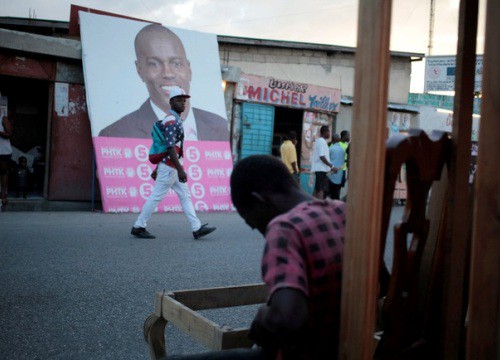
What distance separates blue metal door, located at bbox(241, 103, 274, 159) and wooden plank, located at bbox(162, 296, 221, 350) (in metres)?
13.4

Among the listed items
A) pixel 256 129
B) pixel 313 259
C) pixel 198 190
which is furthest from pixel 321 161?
pixel 313 259

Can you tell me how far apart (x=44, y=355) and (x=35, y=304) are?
3.62ft

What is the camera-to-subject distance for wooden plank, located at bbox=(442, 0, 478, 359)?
66.0 inches

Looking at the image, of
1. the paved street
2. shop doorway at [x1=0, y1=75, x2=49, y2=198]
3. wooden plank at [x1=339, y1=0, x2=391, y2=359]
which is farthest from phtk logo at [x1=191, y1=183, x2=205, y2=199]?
wooden plank at [x1=339, y1=0, x2=391, y2=359]

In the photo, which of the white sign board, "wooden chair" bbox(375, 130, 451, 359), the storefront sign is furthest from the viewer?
the storefront sign

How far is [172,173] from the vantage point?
7.67 m

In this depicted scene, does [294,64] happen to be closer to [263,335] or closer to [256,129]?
[256,129]

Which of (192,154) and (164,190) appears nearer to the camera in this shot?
(164,190)

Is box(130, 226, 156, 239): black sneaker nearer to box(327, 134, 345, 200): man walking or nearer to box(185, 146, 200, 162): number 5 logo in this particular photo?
box(185, 146, 200, 162): number 5 logo

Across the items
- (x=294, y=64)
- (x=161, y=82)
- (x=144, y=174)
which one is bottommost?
(x=144, y=174)

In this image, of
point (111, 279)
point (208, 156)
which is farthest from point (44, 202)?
point (111, 279)

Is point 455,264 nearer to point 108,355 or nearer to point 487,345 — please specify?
point 487,345

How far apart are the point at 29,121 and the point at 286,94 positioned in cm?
742

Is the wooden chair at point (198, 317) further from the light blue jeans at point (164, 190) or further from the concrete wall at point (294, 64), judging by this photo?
the concrete wall at point (294, 64)
